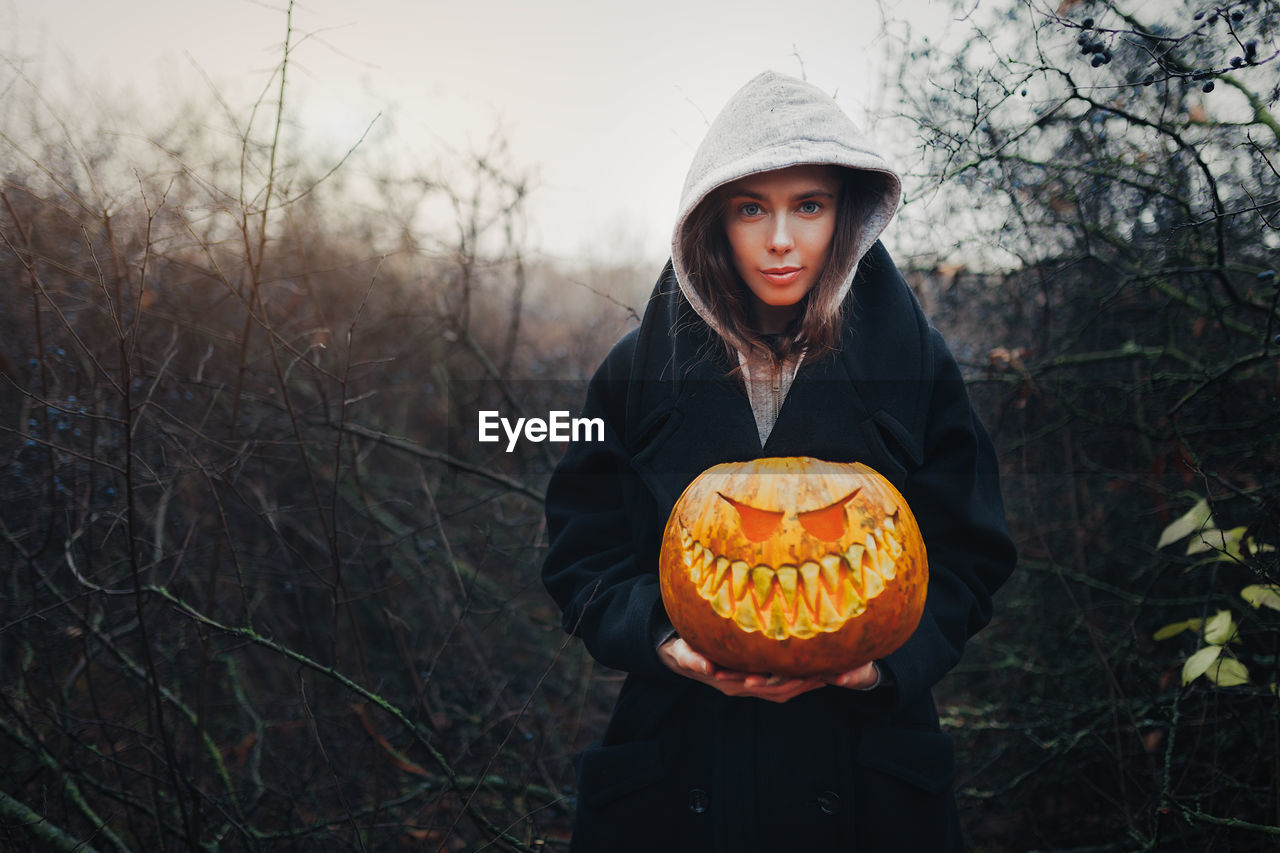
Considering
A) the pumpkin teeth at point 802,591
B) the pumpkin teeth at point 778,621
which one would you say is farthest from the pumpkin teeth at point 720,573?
the pumpkin teeth at point 778,621

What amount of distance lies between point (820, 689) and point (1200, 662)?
1111 mm

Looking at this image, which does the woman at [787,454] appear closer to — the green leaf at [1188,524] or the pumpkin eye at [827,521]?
the pumpkin eye at [827,521]

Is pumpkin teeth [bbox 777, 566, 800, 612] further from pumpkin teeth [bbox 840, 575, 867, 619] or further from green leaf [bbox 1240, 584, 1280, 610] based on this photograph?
green leaf [bbox 1240, 584, 1280, 610]

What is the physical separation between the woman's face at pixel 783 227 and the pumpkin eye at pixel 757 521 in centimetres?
49

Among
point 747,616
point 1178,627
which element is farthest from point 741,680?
point 1178,627

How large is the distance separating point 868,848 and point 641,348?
1.24 metres

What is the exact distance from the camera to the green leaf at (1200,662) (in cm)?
180

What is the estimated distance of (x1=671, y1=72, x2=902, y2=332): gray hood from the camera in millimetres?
1439

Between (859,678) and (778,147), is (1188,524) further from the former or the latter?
(778,147)

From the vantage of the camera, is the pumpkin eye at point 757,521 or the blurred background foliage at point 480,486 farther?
the blurred background foliage at point 480,486

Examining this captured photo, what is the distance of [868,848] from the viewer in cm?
149

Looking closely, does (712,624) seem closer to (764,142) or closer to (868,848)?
(868,848)

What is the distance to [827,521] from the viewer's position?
133 centimetres

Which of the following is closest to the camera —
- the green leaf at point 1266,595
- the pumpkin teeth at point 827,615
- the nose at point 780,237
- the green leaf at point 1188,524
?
the pumpkin teeth at point 827,615
